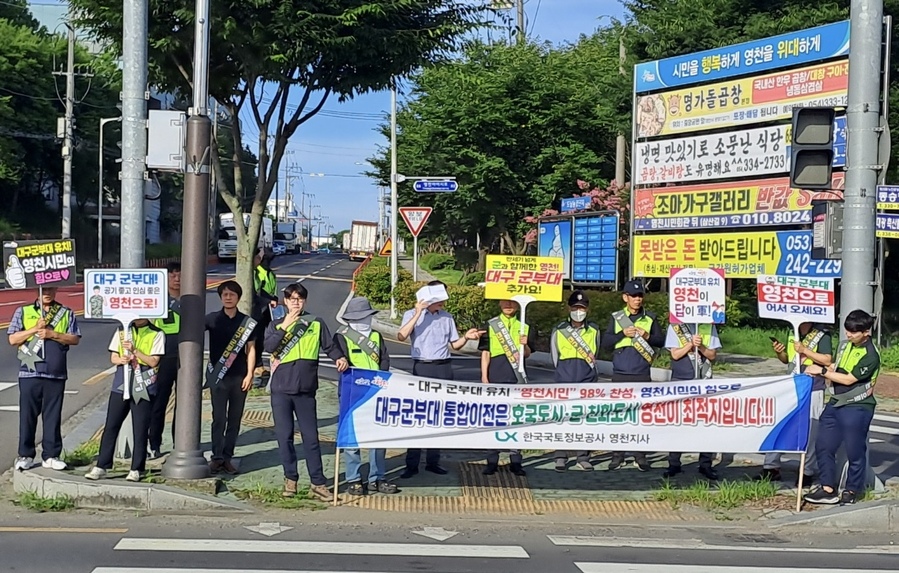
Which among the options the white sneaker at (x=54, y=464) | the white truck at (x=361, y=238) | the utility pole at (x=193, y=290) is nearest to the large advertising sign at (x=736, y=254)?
the utility pole at (x=193, y=290)

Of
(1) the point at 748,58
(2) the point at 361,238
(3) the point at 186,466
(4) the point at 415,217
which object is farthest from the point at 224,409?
(2) the point at 361,238

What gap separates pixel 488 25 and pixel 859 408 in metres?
7.47

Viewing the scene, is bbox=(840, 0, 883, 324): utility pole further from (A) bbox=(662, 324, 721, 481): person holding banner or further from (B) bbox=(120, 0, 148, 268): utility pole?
(B) bbox=(120, 0, 148, 268): utility pole

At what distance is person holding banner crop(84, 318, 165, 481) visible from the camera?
8.89 metres

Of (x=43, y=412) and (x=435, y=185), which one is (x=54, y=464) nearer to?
(x=43, y=412)

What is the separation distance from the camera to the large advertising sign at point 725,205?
1933 centimetres

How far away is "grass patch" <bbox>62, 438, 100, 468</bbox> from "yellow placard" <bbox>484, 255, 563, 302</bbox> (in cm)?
416

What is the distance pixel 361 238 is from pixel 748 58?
64619 mm

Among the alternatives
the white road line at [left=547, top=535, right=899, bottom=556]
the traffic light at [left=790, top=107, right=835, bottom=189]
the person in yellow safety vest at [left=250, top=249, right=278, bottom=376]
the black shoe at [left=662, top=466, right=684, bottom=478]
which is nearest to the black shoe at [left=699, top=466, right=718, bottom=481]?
the black shoe at [left=662, top=466, right=684, bottom=478]

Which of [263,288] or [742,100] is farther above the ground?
[742,100]

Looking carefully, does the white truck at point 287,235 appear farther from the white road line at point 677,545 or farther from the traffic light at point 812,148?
the white road line at point 677,545

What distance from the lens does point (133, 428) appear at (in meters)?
8.99

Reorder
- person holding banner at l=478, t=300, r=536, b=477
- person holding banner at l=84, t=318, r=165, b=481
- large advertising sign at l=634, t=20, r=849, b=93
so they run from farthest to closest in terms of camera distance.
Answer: large advertising sign at l=634, t=20, r=849, b=93 < person holding banner at l=478, t=300, r=536, b=477 < person holding banner at l=84, t=318, r=165, b=481

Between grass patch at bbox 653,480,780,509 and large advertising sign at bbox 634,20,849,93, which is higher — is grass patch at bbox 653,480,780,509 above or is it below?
below
